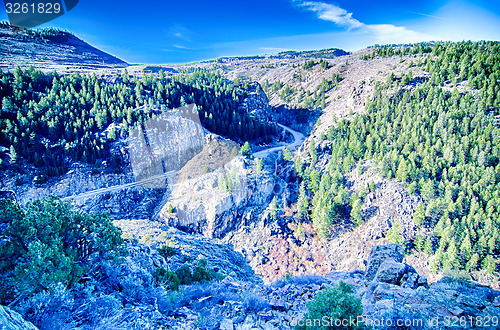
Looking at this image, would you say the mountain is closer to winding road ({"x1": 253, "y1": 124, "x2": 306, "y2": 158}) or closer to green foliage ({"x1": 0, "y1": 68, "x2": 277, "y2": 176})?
green foliage ({"x1": 0, "y1": 68, "x2": 277, "y2": 176})

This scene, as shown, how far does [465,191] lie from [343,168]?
2700cm

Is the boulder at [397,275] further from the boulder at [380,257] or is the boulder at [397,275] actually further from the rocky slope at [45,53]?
the rocky slope at [45,53]

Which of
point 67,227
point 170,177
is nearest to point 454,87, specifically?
point 170,177

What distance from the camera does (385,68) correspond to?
107 meters

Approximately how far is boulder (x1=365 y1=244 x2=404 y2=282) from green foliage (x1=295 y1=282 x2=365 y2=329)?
13623 mm

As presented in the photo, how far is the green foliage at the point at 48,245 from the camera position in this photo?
16.3m

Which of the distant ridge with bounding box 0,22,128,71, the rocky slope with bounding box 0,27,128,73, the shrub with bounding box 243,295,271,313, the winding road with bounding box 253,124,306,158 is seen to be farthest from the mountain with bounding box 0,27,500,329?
the distant ridge with bounding box 0,22,128,71

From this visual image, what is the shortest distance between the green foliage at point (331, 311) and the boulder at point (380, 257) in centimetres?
1362

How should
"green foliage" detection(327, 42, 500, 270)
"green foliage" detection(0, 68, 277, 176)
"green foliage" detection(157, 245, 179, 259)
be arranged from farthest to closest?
"green foliage" detection(0, 68, 277, 176) → "green foliage" detection(327, 42, 500, 270) → "green foliage" detection(157, 245, 179, 259)

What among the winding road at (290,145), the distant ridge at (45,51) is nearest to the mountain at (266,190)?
the winding road at (290,145)

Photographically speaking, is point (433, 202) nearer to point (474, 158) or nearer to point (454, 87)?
point (474, 158)

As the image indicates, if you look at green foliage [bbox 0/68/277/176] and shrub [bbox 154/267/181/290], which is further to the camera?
green foliage [bbox 0/68/277/176]

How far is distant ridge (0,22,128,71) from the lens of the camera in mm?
119675

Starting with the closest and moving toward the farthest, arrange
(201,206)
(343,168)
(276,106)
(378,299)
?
1. (378,299)
2. (201,206)
3. (343,168)
4. (276,106)
